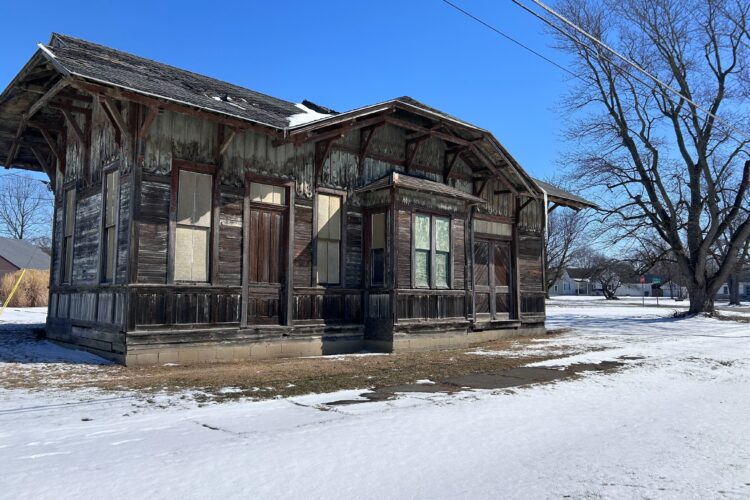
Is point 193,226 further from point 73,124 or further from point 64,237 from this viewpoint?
point 64,237

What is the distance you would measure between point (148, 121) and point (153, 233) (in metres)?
2.05

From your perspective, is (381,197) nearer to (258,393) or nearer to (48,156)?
(258,393)

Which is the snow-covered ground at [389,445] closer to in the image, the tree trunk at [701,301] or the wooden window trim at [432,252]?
the wooden window trim at [432,252]

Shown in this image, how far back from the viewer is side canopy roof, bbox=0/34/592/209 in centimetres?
993

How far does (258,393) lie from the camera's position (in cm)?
782

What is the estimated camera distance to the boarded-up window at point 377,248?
13773 millimetres

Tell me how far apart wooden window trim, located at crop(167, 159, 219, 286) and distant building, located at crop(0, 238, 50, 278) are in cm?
4460

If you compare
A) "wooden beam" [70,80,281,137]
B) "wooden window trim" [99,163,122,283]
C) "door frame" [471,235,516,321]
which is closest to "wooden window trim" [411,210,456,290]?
"door frame" [471,235,516,321]

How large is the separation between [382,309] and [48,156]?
10.0 m

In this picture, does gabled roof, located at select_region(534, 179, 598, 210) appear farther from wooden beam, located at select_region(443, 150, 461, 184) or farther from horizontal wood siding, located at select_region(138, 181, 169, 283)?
horizontal wood siding, located at select_region(138, 181, 169, 283)

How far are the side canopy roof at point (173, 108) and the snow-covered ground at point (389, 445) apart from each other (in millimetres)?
5154

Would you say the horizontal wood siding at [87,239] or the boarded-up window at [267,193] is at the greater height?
the boarded-up window at [267,193]

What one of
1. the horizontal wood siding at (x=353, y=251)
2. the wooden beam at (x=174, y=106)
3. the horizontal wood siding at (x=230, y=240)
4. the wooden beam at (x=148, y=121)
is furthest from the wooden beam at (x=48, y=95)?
the horizontal wood siding at (x=353, y=251)

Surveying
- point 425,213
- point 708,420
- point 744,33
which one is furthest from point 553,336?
point 744,33
